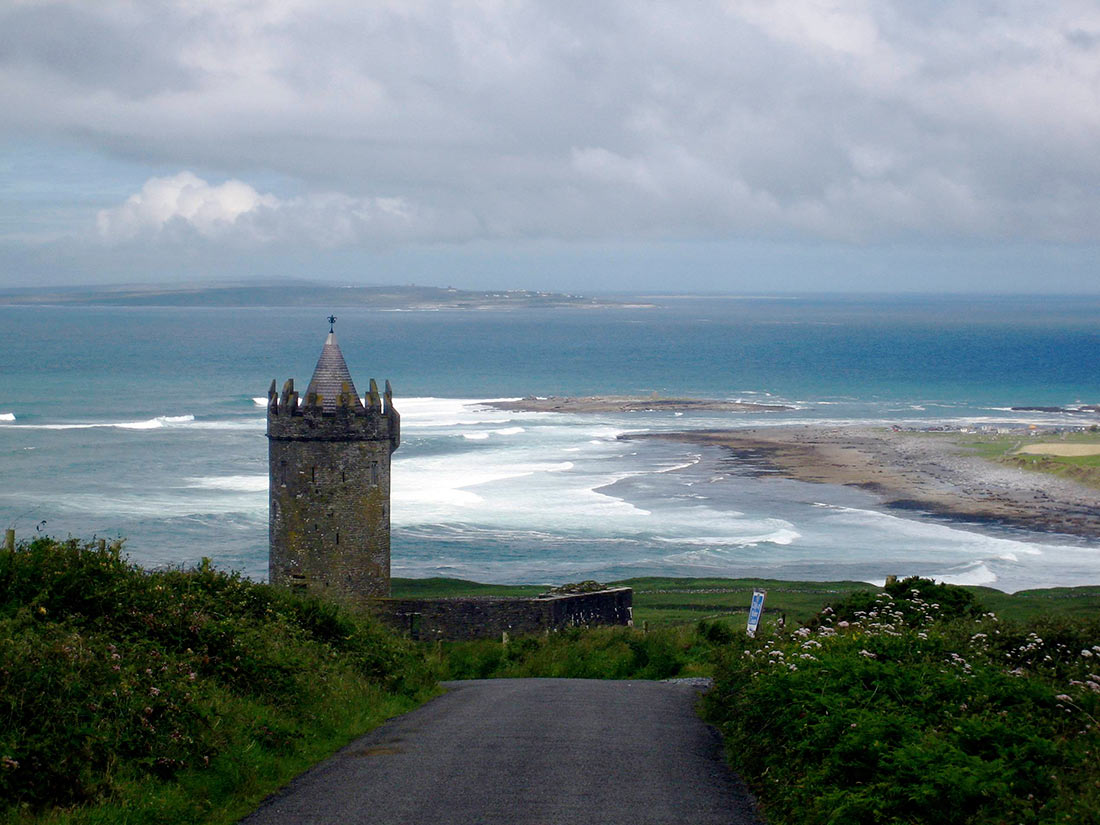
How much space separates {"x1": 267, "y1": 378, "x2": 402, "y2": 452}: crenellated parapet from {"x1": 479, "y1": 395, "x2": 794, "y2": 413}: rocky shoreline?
241ft

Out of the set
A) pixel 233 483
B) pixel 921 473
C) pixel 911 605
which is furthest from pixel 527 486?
pixel 911 605

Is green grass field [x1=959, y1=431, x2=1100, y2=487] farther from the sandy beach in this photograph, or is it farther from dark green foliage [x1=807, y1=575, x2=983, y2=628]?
dark green foliage [x1=807, y1=575, x2=983, y2=628]

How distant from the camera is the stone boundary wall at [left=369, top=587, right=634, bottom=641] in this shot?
24.3 m

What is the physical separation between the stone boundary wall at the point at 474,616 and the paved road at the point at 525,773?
9686mm

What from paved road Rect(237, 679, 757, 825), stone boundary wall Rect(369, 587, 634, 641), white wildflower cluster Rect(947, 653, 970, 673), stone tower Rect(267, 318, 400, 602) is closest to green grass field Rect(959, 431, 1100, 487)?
stone boundary wall Rect(369, 587, 634, 641)

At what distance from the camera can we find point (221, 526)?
48.8 meters

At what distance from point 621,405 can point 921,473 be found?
121ft

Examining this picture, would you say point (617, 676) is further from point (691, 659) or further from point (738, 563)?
point (738, 563)

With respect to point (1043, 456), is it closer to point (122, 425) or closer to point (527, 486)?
point (527, 486)

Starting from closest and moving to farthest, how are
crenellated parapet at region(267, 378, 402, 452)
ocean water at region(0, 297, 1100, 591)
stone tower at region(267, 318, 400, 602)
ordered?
1. stone tower at region(267, 318, 400, 602)
2. crenellated parapet at region(267, 378, 402, 452)
3. ocean water at region(0, 297, 1100, 591)

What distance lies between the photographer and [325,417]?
24.2m

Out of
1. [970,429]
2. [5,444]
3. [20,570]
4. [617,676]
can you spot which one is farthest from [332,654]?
[970,429]

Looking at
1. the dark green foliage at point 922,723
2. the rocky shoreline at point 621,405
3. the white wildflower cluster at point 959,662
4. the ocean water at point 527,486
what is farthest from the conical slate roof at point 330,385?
Result: the rocky shoreline at point 621,405

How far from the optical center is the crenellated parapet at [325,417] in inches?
950
